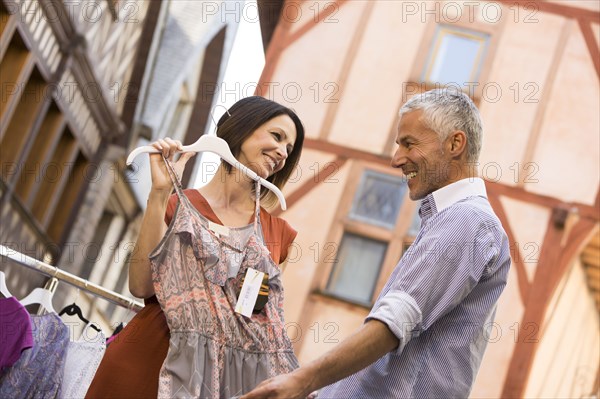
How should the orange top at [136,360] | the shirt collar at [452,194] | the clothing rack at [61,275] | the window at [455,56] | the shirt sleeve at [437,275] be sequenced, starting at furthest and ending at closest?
the window at [455,56] < the clothing rack at [61,275] < the orange top at [136,360] < the shirt collar at [452,194] < the shirt sleeve at [437,275]

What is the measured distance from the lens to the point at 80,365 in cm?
359

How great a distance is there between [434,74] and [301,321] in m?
2.65

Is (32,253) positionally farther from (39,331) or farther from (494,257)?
(494,257)

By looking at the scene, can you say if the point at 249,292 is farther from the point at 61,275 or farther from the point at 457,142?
the point at 61,275

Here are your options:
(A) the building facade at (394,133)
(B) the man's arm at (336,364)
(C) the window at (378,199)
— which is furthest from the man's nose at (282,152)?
(C) the window at (378,199)

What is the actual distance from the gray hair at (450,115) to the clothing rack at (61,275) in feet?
5.54

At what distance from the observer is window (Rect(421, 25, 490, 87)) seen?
933 cm

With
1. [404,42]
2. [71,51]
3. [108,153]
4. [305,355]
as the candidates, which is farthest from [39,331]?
[108,153]

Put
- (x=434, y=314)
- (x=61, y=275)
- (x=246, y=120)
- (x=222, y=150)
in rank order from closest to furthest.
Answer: (x=434, y=314)
(x=222, y=150)
(x=246, y=120)
(x=61, y=275)

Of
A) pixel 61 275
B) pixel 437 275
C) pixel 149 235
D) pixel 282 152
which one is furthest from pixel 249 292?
pixel 61 275

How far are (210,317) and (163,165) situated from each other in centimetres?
46

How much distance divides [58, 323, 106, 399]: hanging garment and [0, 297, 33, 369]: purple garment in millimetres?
188

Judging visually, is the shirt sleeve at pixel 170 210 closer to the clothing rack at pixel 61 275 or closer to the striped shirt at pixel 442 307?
the striped shirt at pixel 442 307

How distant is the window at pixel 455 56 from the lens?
9328 millimetres
